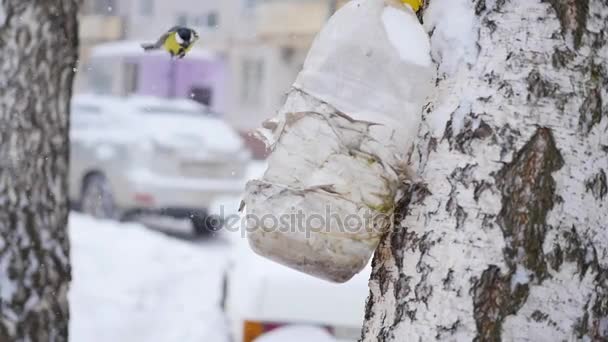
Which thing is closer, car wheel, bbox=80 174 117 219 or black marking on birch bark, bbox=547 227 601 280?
black marking on birch bark, bbox=547 227 601 280

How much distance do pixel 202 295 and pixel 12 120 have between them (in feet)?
15.2

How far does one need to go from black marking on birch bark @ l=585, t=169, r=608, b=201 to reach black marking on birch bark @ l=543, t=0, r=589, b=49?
0.21 metres

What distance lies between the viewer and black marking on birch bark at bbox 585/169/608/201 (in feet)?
4.81

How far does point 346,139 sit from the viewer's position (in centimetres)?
150

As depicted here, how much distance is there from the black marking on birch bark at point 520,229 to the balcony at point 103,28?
3458 centimetres

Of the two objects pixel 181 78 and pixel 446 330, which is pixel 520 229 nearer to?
pixel 446 330

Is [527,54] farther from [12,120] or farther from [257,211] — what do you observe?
[12,120]

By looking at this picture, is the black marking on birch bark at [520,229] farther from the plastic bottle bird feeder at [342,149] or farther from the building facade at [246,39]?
the building facade at [246,39]

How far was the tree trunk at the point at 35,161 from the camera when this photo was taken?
3.61 m

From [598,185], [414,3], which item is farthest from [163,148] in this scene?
[598,185]

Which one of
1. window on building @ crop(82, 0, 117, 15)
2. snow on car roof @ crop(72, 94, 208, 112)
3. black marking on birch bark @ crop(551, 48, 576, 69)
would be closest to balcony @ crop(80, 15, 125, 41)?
window on building @ crop(82, 0, 117, 15)

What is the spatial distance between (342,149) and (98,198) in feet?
34.8

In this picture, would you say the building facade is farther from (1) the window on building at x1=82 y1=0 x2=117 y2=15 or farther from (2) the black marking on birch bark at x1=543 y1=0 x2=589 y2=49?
(2) the black marking on birch bark at x1=543 y1=0 x2=589 y2=49

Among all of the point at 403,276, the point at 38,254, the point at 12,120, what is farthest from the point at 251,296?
the point at 403,276
